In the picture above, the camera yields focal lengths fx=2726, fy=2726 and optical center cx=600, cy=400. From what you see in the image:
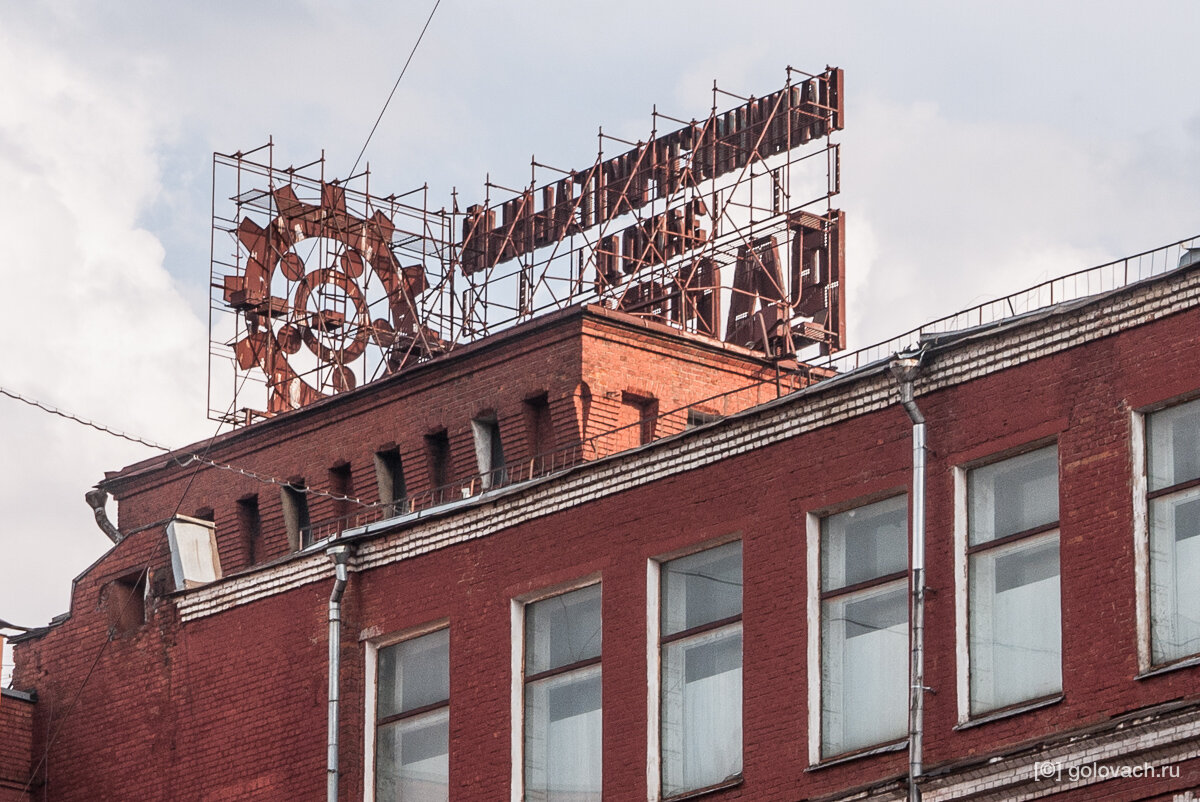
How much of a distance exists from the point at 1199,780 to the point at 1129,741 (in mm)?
814

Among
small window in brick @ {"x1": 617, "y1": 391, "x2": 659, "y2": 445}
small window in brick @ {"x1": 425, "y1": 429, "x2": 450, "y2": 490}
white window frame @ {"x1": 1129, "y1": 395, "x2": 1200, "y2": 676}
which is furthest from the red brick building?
small window in brick @ {"x1": 617, "y1": 391, "x2": 659, "y2": 445}

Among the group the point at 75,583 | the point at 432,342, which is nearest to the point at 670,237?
the point at 432,342

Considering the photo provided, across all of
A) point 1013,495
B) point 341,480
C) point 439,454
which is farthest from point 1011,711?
point 341,480

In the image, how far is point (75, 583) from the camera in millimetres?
37219

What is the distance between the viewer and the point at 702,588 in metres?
28.9

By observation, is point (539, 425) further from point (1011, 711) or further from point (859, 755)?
point (1011, 711)

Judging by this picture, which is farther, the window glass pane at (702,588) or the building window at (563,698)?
the building window at (563,698)

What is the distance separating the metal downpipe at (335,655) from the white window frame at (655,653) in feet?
15.0

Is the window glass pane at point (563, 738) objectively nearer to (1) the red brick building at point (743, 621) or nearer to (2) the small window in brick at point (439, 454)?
(1) the red brick building at point (743, 621)

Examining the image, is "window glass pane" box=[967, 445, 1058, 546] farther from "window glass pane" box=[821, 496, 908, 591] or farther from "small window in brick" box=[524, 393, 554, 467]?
"small window in brick" box=[524, 393, 554, 467]

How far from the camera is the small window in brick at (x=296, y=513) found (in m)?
42.8

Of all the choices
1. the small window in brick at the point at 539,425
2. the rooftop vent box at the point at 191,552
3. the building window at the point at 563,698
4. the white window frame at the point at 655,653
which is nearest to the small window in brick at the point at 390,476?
Answer: the small window in brick at the point at 539,425

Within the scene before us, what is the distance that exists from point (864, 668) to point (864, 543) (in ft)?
4.18

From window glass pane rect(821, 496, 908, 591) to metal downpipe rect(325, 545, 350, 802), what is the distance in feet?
22.5
